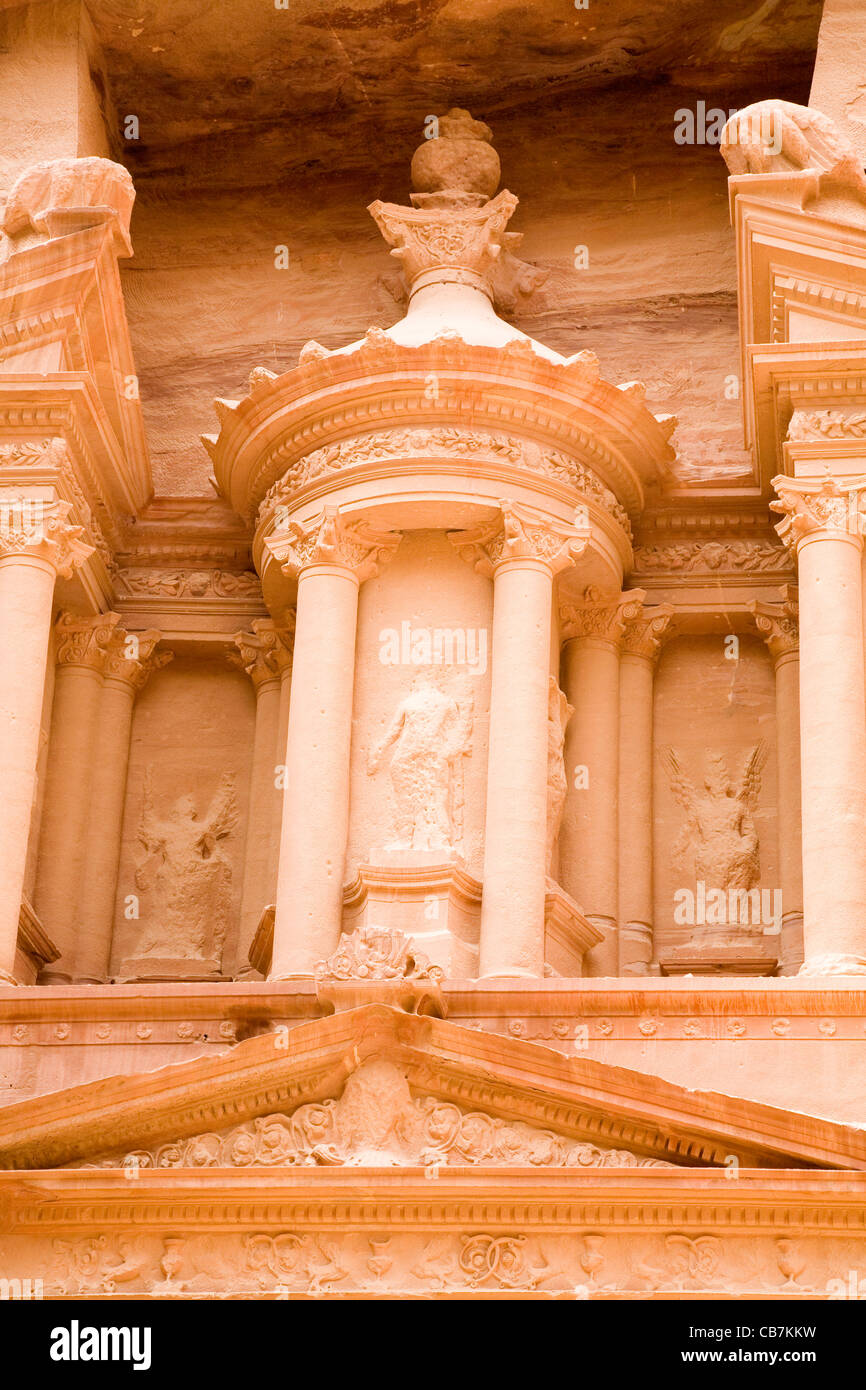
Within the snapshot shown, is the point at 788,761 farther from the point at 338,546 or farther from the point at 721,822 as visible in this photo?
the point at 338,546

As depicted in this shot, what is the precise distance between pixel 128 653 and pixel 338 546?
7.93ft

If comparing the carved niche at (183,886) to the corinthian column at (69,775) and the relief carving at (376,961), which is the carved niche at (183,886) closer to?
the corinthian column at (69,775)

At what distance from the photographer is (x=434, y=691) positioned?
2050 centimetres

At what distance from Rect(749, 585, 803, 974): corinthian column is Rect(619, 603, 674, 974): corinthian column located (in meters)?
0.85

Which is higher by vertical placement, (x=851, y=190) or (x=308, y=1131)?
(x=851, y=190)

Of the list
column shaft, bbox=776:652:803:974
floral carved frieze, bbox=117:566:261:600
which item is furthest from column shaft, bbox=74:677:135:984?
column shaft, bbox=776:652:803:974

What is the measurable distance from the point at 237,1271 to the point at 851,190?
9.47 metres

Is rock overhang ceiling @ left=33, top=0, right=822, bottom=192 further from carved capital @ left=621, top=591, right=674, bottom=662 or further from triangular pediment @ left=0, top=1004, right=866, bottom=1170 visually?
triangular pediment @ left=0, top=1004, right=866, bottom=1170

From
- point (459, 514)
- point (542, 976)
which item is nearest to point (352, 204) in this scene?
point (459, 514)

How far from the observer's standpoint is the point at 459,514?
20.9 meters

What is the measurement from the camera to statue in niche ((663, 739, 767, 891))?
21500 mm

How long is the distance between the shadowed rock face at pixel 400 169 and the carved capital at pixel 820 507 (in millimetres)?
2679

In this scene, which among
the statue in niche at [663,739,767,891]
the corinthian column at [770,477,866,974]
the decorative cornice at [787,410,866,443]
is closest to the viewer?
the corinthian column at [770,477,866,974]
